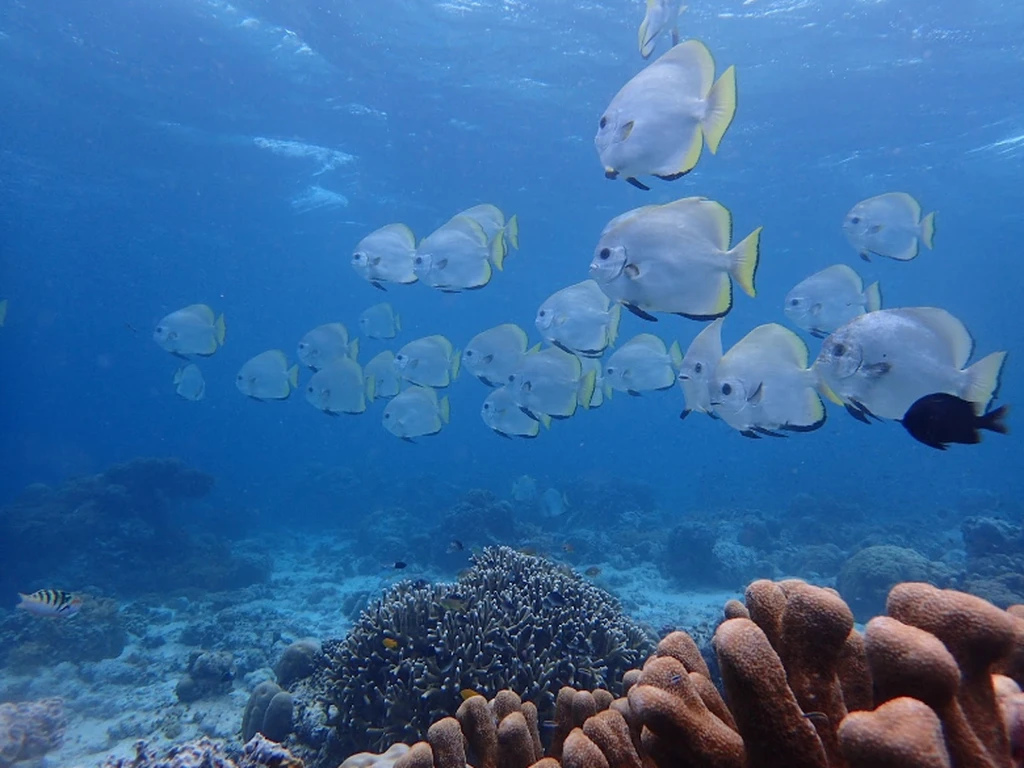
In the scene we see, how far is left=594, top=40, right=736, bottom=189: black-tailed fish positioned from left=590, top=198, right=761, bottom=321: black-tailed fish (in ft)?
0.87

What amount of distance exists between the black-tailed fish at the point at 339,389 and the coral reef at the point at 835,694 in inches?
285

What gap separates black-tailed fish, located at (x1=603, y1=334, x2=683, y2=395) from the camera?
701 cm

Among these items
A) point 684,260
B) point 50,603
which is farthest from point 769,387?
point 50,603

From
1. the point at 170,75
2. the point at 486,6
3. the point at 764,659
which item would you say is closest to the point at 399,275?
the point at 764,659

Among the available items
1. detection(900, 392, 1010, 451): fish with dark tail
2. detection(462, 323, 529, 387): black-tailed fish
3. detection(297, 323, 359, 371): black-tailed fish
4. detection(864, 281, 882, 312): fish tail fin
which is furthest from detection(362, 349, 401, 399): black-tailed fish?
detection(900, 392, 1010, 451): fish with dark tail

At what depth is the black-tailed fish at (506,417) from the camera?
780 centimetres

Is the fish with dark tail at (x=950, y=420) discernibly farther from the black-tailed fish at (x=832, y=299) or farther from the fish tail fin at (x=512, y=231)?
the fish tail fin at (x=512, y=231)

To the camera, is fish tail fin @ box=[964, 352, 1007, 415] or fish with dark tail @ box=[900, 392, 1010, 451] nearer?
fish with dark tail @ box=[900, 392, 1010, 451]

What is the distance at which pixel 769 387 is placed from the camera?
4.33 meters

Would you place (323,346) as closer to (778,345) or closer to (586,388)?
(586,388)

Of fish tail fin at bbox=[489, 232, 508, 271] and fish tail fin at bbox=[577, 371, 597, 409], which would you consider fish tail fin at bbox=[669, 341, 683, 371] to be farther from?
fish tail fin at bbox=[489, 232, 508, 271]

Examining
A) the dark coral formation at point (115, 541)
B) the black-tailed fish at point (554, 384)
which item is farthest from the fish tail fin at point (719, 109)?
the dark coral formation at point (115, 541)

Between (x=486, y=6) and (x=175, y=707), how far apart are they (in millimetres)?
18366

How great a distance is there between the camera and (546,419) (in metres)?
7.28
